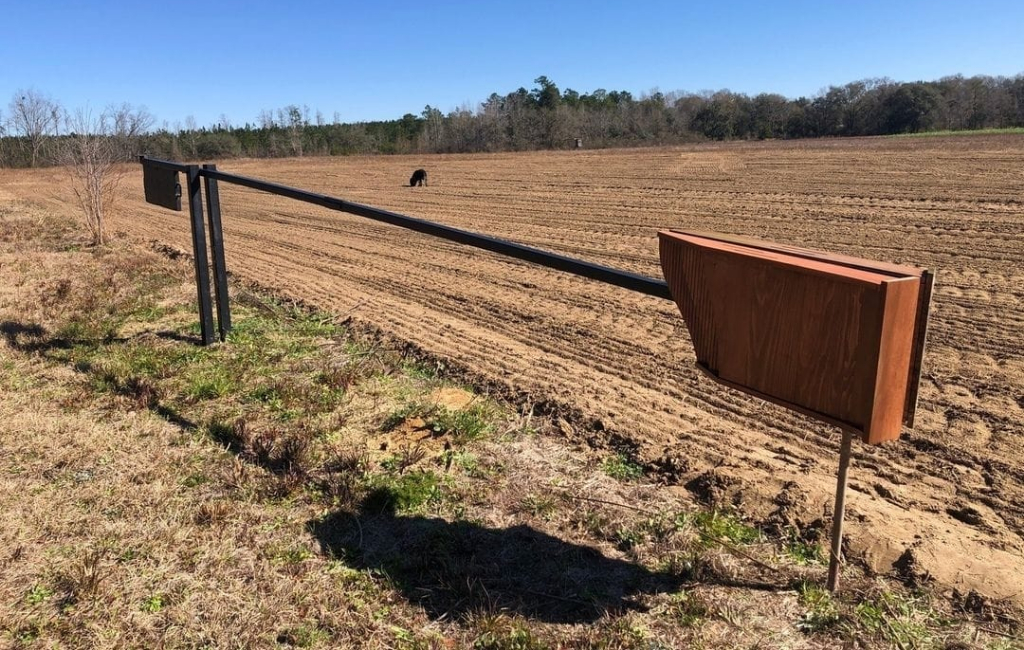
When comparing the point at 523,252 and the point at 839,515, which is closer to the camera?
the point at 839,515

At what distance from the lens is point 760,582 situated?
3037 mm

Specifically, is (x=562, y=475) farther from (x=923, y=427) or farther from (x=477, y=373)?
(x=923, y=427)

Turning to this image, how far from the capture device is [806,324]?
7.98 feet

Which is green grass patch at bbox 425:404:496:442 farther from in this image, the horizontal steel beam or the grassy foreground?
the horizontal steel beam

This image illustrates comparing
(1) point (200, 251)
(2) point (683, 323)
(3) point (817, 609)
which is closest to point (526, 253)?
(3) point (817, 609)

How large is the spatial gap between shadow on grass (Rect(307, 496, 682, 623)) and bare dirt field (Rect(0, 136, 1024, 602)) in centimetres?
90

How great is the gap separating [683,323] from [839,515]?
4.73 m

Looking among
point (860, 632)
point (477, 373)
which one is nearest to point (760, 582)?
point (860, 632)

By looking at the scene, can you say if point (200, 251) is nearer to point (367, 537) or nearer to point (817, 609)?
point (367, 537)

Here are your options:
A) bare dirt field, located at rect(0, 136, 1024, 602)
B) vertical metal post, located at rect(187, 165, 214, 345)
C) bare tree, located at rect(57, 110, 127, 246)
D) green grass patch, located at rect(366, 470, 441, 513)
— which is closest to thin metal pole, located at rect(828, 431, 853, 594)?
bare dirt field, located at rect(0, 136, 1024, 602)

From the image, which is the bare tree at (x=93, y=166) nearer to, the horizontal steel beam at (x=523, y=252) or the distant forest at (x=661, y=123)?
the horizontal steel beam at (x=523, y=252)

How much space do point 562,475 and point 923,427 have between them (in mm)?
2475

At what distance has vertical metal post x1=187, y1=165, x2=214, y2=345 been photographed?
611 centimetres

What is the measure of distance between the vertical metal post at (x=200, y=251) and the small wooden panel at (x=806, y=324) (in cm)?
456
